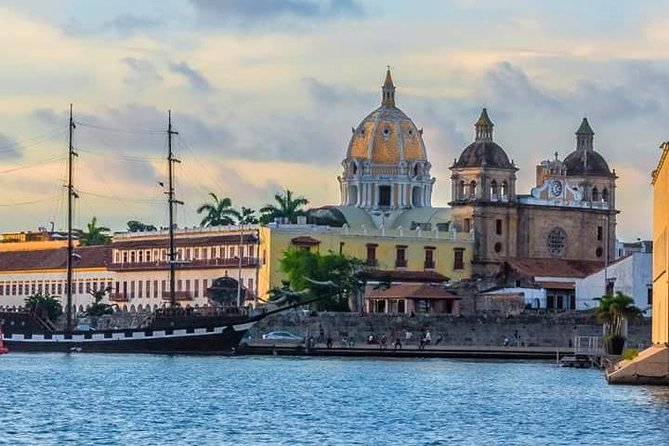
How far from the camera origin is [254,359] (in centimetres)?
11088

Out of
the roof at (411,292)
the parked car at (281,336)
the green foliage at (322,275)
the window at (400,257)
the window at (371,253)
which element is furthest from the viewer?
the window at (400,257)

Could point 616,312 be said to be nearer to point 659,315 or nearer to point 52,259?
point 659,315

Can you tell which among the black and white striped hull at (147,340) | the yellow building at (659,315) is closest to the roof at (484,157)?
the black and white striped hull at (147,340)

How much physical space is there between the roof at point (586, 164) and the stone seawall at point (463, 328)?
1303 inches

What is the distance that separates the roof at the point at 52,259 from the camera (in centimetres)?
15888

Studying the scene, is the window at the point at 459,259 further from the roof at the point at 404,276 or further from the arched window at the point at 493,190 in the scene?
the arched window at the point at 493,190

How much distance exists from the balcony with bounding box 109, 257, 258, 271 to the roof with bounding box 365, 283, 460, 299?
32.9 feet

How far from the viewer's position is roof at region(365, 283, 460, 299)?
129 m

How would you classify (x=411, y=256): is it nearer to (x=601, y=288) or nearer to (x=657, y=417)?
(x=601, y=288)

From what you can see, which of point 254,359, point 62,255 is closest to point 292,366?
point 254,359

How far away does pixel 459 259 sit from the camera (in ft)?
489

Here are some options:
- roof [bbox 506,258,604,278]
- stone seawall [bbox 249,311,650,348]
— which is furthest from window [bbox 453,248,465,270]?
stone seawall [bbox 249,311,650,348]

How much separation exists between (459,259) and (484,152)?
7476 millimetres

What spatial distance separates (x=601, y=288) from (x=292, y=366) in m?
38.7
